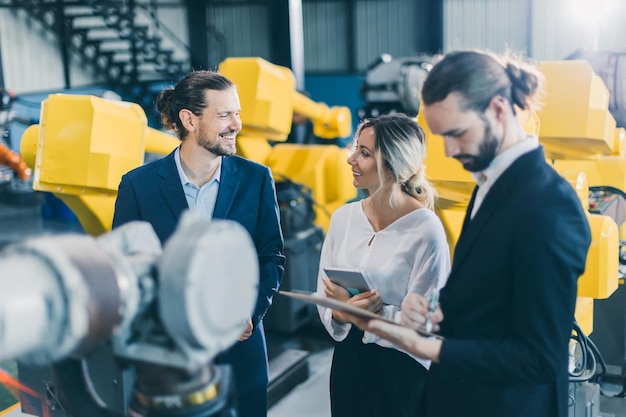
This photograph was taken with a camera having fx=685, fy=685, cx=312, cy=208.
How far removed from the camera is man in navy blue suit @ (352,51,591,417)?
4.19 ft

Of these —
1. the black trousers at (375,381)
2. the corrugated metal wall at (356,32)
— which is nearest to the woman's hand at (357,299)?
the black trousers at (375,381)

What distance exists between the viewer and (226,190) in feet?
7.18

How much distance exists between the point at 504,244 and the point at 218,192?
110 centimetres

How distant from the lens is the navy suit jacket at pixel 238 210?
216cm

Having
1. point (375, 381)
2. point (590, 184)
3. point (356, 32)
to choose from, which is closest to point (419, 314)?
point (375, 381)

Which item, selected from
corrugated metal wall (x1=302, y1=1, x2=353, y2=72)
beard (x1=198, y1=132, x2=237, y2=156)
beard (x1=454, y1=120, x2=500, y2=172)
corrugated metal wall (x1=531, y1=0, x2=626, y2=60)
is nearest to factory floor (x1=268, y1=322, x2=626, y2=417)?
beard (x1=454, y1=120, x2=500, y2=172)

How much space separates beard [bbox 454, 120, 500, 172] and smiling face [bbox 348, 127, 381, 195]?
84cm

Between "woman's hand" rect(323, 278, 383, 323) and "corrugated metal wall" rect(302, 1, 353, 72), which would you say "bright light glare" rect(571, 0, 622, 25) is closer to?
"woman's hand" rect(323, 278, 383, 323)

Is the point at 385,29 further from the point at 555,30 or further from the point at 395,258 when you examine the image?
the point at 395,258

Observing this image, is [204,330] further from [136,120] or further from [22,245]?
[136,120]

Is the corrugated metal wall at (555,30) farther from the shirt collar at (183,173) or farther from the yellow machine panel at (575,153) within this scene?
the shirt collar at (183,173)

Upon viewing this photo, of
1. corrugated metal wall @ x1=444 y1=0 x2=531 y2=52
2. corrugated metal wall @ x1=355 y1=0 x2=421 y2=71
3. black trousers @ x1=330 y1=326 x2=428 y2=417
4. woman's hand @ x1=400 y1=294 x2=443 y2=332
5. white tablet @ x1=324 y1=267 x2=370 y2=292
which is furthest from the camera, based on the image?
corrugated metal wall @ x1=355 y1=0 x2=421 y2=71

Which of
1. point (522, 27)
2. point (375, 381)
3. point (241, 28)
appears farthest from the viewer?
point (241, 28)

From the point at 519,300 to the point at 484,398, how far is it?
0.29m
